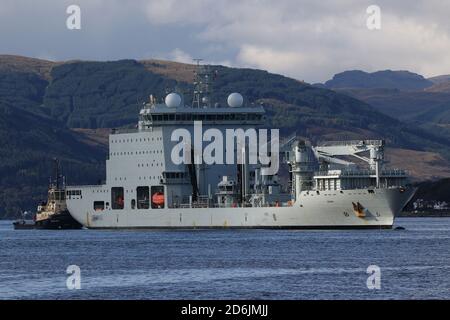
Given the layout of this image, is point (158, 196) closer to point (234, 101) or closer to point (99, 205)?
point (99, 205)

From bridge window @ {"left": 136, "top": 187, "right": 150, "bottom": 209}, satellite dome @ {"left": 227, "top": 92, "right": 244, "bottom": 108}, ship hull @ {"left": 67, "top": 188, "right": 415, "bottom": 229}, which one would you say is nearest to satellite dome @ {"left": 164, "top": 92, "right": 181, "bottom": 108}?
satellite dome @ {"left": 227, "top": 92, "right": 244, "bottom": 108}

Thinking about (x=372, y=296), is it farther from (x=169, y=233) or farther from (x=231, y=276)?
(x=169, y=233)

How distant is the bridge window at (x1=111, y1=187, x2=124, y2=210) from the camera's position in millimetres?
113250

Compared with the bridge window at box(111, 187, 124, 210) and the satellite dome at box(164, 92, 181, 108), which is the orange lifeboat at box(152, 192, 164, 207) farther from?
the satellite dome at box(164, 92, 181, 108)

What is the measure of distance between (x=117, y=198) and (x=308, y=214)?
24.4 m

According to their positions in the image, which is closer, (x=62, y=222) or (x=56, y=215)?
(x=62, y=222)

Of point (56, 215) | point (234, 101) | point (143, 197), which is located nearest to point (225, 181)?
point (234, 101)

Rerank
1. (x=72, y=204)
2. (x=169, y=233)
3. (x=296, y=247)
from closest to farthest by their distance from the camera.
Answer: (x=296, y=247)
(x=169, y=233)
(x=72, y=204)

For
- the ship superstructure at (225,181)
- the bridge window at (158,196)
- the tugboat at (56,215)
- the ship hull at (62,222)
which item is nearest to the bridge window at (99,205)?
the ship superstructure at (225,181)

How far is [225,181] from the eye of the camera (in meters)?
103

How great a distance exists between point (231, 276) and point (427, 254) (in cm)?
1763

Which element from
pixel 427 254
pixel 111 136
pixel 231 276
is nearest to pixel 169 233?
pixel 111 136

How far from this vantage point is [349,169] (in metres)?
95.7
